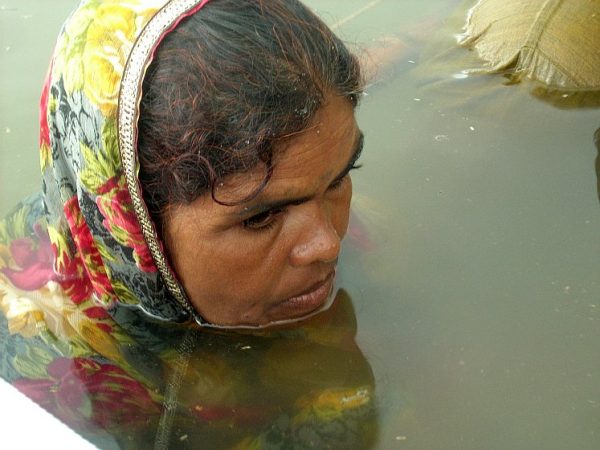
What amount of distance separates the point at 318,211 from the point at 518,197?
1.01m

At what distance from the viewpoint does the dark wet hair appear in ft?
6.18

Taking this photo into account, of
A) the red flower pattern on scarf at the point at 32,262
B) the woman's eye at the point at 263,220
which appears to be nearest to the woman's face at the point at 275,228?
the woman's eye at the point at 263,220

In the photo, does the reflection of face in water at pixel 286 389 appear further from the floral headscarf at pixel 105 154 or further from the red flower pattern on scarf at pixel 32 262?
the red flower pattern on scarf at pixel 32 262

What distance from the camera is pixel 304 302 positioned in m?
2.38

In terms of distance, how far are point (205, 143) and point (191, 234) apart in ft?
0.91

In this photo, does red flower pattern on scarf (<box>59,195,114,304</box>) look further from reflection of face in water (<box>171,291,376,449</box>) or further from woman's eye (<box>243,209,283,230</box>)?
woman's eye (<box>243,209,283,230</box>)

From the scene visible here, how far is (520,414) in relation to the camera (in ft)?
7.06

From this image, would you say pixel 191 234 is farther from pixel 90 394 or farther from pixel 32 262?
pixel 32 262

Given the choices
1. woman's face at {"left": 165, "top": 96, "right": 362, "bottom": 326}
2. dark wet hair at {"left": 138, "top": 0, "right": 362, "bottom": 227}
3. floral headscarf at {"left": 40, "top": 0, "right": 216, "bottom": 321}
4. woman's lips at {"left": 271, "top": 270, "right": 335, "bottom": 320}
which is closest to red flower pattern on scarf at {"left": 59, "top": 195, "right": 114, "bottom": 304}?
floral headscarf at {"left": 40, "top": 0, "right": 216, "bottom": 321}

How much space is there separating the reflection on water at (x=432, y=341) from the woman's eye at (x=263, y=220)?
0.45 metres

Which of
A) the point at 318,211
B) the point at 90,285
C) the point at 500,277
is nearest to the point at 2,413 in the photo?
the point at 318,211

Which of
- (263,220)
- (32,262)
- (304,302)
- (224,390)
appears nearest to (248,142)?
(263,220)

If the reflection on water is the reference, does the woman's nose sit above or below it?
above

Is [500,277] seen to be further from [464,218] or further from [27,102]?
[27,102]
